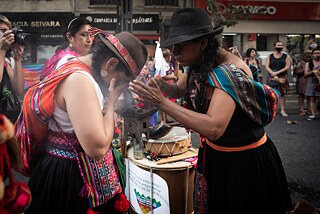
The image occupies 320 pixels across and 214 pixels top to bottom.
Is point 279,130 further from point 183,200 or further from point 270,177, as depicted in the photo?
point 270,177

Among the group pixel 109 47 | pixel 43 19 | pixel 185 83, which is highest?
pixel 43 19

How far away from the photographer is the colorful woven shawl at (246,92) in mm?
1657

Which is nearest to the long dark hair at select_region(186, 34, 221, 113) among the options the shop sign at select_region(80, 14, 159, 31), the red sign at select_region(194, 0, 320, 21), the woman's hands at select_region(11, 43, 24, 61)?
the woman's hands at select_region(11, 43, 24, 61)

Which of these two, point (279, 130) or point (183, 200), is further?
point (279, 130)

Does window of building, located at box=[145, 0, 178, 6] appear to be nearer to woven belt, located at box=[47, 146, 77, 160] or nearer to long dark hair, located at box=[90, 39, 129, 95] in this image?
long dark hair, located at box=[90, 39, 129, 95]

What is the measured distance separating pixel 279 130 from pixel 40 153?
230 inches

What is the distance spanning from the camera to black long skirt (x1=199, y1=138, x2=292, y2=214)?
6.01 feet

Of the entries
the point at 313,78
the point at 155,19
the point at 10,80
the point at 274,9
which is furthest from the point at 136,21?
the point at 10,80

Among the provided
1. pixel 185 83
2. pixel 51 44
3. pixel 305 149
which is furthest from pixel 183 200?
pixel 51 44

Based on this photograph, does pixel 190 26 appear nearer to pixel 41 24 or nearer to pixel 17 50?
pixel 17 50

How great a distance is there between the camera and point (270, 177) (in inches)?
74.0

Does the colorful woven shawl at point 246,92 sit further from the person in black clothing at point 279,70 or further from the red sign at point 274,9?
the red sign at point 274,9

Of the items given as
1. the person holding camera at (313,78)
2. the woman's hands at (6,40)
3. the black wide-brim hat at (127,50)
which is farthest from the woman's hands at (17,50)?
the person holding camera at (313,78)

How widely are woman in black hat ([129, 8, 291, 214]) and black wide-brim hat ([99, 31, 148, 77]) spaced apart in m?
0.12
